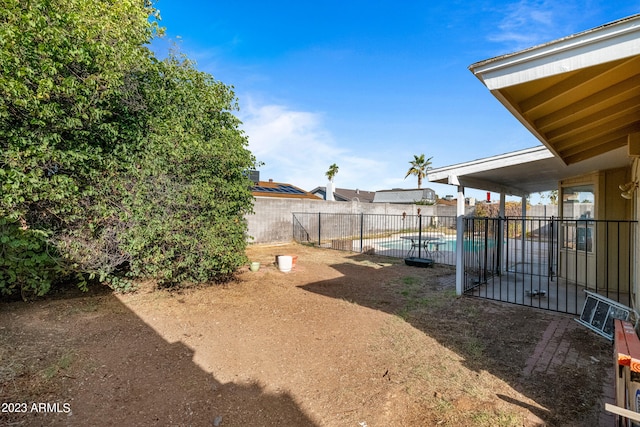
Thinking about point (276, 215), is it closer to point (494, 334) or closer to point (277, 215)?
point (277, 215)

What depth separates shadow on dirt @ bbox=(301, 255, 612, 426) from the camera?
9.06 feet

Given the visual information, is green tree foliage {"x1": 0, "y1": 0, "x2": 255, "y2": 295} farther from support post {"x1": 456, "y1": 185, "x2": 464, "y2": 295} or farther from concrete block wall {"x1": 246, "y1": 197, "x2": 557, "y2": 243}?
concrete block wall {"x1": 246, "y1": 197, "x2": 557, "y2": 243}

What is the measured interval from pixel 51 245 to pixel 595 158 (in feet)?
29.1

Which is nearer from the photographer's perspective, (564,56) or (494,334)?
(564,56)

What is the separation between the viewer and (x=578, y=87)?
2158 millimetres

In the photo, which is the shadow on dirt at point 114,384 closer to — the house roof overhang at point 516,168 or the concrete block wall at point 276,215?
the house roof overhang at point 516,168

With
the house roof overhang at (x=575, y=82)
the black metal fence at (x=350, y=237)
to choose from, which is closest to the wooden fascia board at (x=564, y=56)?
the house roof overhang at (x=575, y=82)

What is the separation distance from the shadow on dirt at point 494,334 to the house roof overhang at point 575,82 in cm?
253

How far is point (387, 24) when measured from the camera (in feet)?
30.2

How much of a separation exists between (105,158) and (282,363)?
178 inches

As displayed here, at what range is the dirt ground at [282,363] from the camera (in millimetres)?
2547

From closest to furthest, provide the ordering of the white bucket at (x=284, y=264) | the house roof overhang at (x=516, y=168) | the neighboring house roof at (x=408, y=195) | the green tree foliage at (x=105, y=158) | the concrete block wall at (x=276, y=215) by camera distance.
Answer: the green tree foliage at (x=105, y=158) < the house roof overhang at (x=516, y=168) < the white bucket at (x=284, y=264) < the concrete block wall at (x=276, y=215) < the neighboring house roof at (x=408, y=195)

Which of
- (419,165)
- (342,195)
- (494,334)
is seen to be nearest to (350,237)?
(494,334)

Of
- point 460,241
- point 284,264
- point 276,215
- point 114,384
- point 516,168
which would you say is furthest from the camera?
point 276,215
